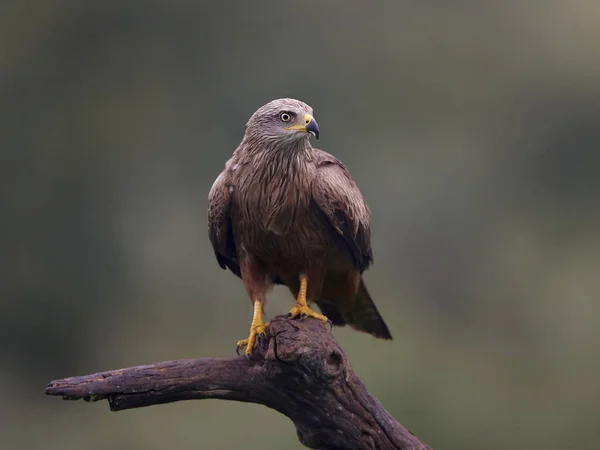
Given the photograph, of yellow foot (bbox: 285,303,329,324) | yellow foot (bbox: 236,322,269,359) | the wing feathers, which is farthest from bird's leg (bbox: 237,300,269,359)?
the wing feathers

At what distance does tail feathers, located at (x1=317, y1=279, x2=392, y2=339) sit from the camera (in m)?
4.07

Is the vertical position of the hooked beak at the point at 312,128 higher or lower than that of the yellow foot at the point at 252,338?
higher

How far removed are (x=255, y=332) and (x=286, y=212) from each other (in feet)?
1.94

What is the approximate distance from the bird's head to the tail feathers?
42.5 inches

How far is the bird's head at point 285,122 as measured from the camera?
3.33 m

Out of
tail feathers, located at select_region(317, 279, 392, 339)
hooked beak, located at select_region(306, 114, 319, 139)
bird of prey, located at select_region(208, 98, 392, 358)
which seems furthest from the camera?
tail feathers, located at select_region(317, 279, 392, 339)

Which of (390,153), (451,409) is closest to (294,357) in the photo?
(451,409)

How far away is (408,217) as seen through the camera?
5.68 m

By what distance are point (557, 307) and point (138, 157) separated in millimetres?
3462

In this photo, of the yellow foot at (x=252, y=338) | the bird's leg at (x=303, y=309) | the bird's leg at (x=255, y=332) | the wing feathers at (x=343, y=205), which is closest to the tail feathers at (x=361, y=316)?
the wing feathers at (x=343, y=205)

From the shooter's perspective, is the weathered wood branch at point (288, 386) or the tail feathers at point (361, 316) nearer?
the weathered wood branch at point (288, 386)

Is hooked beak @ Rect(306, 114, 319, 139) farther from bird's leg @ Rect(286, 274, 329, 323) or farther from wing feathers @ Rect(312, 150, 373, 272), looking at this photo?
bird's leg @ Rect(286, 274, 329, 323)

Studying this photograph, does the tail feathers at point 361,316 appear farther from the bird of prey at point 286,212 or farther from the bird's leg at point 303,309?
the bird's leg at point 303,309

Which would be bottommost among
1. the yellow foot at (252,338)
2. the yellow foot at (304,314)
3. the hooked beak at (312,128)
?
the yellow foot at (252,338)
